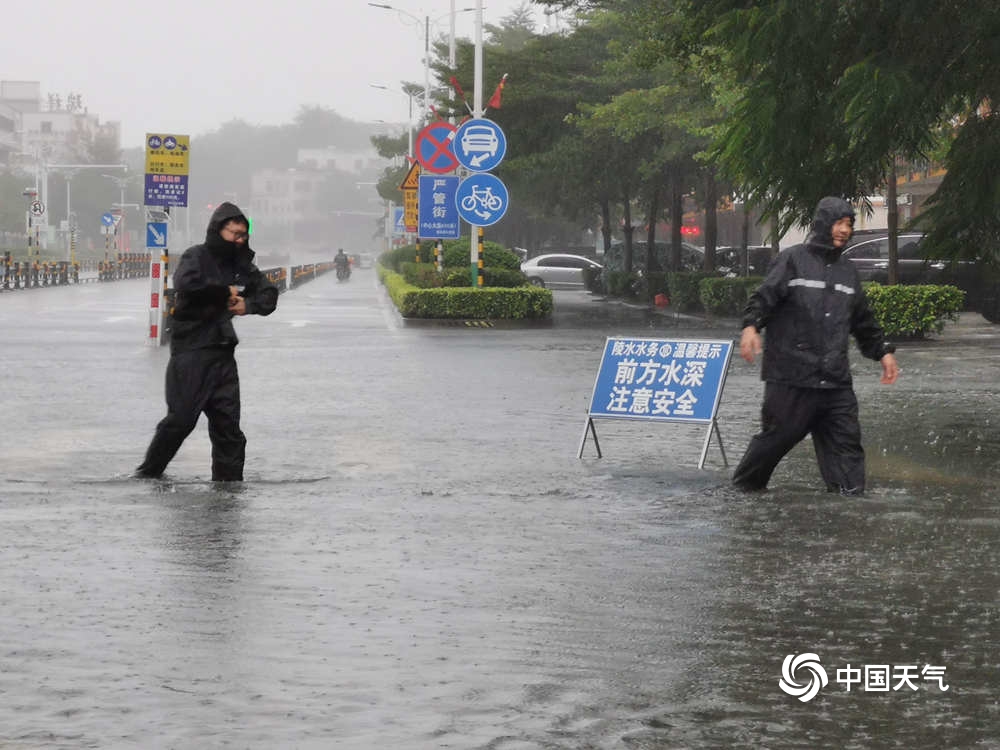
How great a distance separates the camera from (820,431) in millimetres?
11164

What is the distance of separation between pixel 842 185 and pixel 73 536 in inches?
327

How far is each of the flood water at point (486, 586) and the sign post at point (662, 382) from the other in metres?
0.40

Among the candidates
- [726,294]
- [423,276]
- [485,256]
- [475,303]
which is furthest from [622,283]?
[475,303]

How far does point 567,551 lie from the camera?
9.29 metres

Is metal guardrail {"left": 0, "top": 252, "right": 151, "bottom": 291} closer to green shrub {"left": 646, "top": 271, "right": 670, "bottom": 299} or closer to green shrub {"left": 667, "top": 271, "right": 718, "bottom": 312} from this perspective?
green shrub {"left": 646, "top": 271, "right": 670, "bottom": 299}

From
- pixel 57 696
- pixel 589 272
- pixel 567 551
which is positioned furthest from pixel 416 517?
pixel 589 272

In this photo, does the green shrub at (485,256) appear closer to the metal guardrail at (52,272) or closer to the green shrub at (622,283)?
the green shrub at (622,283)

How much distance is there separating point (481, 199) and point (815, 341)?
22626 millimetres

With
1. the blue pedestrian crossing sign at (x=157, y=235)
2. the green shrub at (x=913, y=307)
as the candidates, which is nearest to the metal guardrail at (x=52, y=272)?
the blue pedestrian crossing sign at (x=157, y=235)

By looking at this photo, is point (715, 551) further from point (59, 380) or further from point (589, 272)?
point (589, 272)

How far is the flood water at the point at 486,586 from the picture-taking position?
19.4 ft

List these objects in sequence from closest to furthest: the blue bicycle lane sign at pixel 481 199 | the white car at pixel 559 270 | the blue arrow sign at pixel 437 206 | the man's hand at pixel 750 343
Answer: the man's hand at pixel 750 343 < the blue bicycle lane sign at pixel 481 199 < the blue arrow sign at pixel 437 206 < the white car at pixel 559 270

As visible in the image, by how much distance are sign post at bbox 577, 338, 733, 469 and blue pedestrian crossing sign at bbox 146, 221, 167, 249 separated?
53.8 feet

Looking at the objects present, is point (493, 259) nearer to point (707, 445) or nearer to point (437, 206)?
point (437, 206)
